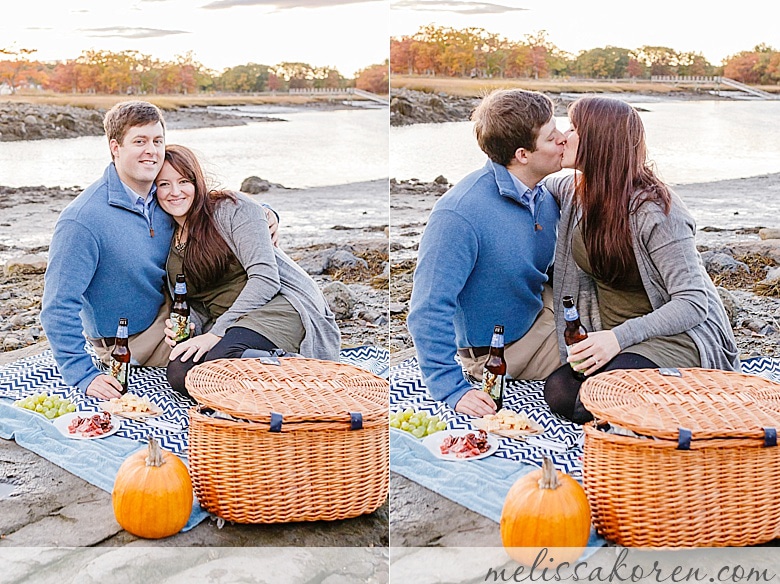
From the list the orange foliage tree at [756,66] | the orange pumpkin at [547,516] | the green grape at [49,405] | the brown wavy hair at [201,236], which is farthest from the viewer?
the green grape at [49,405]

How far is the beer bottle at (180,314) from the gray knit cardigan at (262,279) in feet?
0.13

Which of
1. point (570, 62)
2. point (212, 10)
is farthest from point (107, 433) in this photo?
point (570, 62)

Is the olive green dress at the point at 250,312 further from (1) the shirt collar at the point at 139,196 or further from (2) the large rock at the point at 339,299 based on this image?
(1) the shirt collar at the point at 139,196

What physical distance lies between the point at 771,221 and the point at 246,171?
1.81 metres

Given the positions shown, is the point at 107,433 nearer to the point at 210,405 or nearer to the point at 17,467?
the point at 17,467

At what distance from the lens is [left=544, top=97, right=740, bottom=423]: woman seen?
283 centimetres

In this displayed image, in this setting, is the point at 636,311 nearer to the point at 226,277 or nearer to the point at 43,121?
the point at 226,277

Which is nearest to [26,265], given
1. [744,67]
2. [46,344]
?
[46,344]

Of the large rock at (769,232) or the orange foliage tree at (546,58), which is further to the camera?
the large rock at (769,232)

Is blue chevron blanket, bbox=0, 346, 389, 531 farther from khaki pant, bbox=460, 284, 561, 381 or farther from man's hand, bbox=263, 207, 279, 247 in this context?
man's hand, bbox=263, 207, 279, 247

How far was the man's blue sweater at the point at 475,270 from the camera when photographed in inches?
113

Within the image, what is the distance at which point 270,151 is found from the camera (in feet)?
10.2

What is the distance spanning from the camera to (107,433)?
3.10m

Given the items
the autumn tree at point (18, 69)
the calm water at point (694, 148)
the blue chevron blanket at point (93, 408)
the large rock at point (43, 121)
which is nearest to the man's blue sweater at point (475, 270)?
the calm water at point (694, 148)
